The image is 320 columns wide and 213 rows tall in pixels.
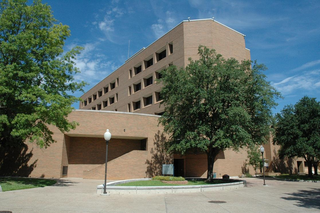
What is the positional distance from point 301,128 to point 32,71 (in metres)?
28.9

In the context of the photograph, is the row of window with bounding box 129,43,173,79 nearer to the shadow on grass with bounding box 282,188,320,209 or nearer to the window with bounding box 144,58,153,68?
the window with bounding box 144,58,153,68

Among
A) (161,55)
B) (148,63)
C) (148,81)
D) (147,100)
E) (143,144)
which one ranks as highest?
(161,55)

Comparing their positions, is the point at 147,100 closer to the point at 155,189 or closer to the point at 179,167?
the point at 179,167

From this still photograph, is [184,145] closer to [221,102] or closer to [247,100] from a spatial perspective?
[221,102]

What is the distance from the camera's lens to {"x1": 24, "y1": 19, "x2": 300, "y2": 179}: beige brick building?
84.2ft

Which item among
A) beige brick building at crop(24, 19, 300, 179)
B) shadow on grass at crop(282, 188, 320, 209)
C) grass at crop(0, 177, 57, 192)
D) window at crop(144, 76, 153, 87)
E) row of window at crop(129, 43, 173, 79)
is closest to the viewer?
shadow on grass at crop(282, 188, 320, 209)

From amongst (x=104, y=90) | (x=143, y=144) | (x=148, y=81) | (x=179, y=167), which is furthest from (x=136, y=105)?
(x=179, y=167)

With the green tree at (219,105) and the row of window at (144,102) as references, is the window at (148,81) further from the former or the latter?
the green tree at (219,105)

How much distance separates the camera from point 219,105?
1997 centimetres

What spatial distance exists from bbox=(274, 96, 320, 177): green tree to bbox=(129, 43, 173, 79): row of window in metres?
17.1

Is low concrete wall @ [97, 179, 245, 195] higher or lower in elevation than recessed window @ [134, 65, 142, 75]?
lower

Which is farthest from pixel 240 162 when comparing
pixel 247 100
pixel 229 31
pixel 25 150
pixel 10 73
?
pixel 10 73

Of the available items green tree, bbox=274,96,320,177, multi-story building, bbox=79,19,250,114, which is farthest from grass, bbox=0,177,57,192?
green tree, bbox=274,96,320,177

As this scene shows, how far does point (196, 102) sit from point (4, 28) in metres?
15.2
